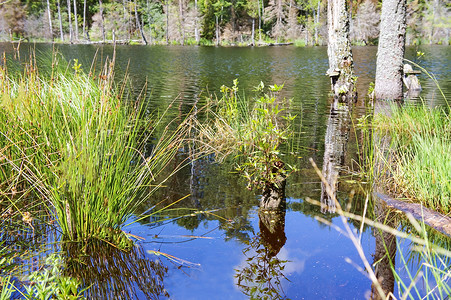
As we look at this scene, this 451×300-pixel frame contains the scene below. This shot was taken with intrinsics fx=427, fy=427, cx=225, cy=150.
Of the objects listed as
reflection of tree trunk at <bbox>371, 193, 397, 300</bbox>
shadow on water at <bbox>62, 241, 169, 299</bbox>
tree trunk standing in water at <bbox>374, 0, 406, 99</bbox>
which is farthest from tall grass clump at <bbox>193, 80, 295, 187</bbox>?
tree trunk standing in water at <bbox>374, 0, 406, 99</bbox>

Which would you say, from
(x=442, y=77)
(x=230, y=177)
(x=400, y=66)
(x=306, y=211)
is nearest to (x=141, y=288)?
(x=306, y=211)

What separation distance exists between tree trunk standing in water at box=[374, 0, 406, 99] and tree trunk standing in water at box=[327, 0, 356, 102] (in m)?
0.87

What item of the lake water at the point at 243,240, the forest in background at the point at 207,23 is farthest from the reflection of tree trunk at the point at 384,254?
the forest in background at the point at 207,23

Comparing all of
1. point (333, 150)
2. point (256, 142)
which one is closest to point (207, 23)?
point (333, 150)

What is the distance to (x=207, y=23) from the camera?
41.2 metres

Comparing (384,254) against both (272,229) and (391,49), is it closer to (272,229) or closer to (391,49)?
(272,229)

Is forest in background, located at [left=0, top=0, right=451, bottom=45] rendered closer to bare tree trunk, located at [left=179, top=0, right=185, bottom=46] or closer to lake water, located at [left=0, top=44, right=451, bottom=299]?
bare tree trunk, located at [left=179, top=0, right=185, bottom=46]

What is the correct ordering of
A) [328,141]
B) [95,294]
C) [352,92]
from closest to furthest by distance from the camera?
[95,294]
[328,141]
[352,92]

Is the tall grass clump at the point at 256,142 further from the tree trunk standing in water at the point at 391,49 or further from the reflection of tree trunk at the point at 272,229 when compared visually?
the tree trunk standing in water at the point at 391,49

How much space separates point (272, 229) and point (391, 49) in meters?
5.41

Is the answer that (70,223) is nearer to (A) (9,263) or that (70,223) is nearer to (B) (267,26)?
(A) (9,263)

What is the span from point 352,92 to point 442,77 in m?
6.94

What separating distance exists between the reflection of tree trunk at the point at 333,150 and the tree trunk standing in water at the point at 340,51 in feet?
2.48

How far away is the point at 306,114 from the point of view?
24.3 ft
